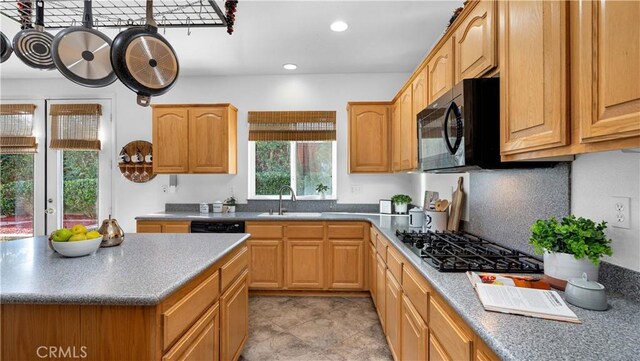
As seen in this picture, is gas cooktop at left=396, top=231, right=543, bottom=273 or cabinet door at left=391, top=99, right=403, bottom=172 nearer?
gas cooktop at left=396, top=231, right=543, bottom=273

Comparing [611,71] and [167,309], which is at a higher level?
[611,71]

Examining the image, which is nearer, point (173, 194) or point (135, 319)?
point (135, 319)

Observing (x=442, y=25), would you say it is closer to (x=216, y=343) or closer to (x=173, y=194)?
(x=216, y=343)

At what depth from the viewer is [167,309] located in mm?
1178

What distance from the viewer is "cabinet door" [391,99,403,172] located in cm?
316

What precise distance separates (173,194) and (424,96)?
3.35m

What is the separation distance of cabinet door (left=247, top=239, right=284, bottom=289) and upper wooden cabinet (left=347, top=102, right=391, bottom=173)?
4.27ft

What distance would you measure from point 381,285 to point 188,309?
1656 mm

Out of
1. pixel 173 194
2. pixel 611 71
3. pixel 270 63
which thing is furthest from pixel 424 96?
pixel 173 194

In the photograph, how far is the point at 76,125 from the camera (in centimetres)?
403

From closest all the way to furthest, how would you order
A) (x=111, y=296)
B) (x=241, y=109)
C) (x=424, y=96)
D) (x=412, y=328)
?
1. (x=111, y=296)
2. (x=412, y=328)
3. (x=424, y=96)
4. (x=241, y=109)

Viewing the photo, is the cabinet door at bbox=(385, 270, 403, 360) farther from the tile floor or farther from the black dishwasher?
the black dishwasher

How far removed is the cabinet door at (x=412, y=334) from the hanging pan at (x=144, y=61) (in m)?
1.85

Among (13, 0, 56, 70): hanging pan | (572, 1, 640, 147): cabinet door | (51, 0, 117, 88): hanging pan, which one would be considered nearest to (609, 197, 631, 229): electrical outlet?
(572, 1, 640, 147): cabinet door
